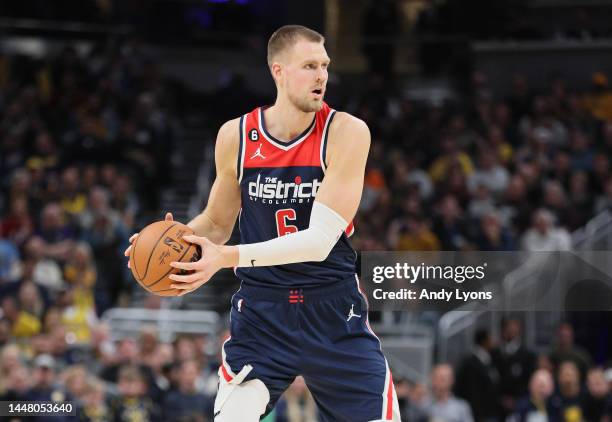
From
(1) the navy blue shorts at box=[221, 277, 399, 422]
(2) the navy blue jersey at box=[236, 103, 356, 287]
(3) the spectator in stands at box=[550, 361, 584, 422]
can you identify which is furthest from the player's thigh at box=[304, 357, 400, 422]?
(3) the spectator in stands at box=[550, 361, 584, 422]

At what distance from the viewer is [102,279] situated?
13.5 m

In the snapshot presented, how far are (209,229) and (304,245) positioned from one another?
81 centimetres

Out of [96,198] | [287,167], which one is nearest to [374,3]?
[96,198]

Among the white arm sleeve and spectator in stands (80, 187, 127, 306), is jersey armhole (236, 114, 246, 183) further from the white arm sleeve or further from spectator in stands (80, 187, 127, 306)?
spectator in stands (80, 187, 127, 306)

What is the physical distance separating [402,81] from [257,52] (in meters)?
2.72

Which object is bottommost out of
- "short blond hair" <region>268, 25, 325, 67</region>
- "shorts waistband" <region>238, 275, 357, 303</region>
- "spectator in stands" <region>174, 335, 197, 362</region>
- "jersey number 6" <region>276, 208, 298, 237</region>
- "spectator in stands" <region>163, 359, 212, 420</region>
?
"spectator in stands" <region>163, 359, 212, 420</region>

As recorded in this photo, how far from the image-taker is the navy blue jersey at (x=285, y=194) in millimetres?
5609

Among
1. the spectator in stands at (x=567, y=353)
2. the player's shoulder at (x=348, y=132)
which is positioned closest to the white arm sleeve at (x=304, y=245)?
the player's shoulder at (x=348, y=132)

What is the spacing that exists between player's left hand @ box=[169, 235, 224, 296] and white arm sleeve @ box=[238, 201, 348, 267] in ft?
0.53

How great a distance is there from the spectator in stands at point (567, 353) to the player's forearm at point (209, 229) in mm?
6967

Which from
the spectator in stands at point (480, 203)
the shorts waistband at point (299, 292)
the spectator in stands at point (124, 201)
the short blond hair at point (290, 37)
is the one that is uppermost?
the spectator in stands at point (480, 203)

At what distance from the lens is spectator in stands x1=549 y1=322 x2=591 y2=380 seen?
11969 mm

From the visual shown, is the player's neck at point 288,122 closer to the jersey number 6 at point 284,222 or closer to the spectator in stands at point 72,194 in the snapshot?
the jersey number 6 at point 284,222

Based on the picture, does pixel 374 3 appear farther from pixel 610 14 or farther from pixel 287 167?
pixel 287 167
